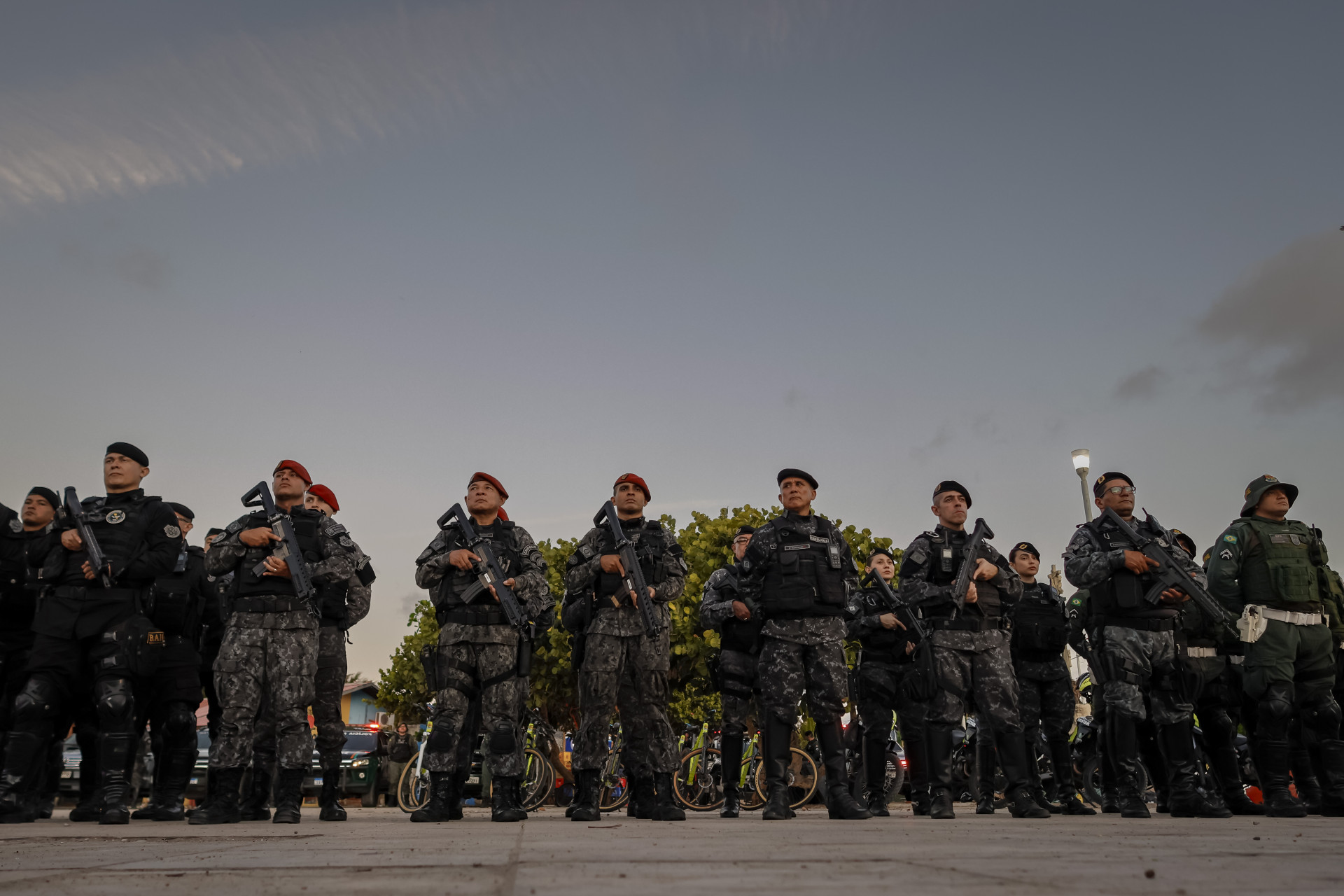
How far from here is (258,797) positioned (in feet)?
23.9

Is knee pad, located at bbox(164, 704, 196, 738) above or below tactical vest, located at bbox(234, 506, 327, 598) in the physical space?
below

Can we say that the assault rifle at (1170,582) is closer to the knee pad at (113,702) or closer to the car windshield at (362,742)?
the knee pad at (113,702)

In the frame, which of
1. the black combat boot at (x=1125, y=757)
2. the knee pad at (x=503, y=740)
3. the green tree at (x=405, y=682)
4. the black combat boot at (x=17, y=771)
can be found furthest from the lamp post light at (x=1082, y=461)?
the green tree at (x=405, y=682)

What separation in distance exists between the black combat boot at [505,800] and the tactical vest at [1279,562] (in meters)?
5.30

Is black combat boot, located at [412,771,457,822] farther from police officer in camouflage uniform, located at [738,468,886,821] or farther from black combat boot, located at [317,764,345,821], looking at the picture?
police officer in camouflage uniform, located at [738,468,886,821]

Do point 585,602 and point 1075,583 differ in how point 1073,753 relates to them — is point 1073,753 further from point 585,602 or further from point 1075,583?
point 585,602

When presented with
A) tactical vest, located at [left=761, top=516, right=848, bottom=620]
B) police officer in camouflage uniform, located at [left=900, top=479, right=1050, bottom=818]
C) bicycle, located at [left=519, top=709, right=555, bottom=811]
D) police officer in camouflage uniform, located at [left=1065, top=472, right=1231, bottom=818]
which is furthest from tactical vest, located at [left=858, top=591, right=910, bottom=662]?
bicycle, located at [left=519, top=709, right=555, bottom=811]

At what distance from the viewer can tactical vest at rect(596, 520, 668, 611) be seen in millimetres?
7352

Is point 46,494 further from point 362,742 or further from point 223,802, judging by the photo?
point 362,742

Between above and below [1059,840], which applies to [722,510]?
above

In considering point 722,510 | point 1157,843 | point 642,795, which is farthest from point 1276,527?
point 722,510

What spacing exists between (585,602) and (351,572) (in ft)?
5.31

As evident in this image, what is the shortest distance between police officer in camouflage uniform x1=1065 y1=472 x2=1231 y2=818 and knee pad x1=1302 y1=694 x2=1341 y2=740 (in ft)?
2.93

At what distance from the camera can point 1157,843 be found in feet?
13.4
